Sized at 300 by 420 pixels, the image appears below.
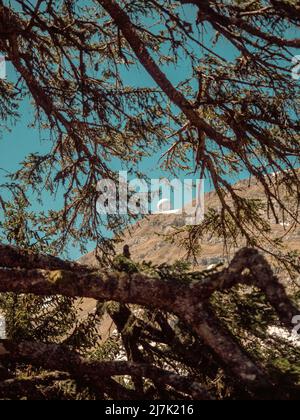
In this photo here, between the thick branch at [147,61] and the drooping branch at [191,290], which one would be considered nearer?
the drooping branch at [191,290]

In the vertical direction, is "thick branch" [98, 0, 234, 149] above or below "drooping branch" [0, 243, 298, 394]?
above

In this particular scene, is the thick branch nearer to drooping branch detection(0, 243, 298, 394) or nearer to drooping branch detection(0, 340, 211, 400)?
drooping branch detection(0, 243, 298, 394)

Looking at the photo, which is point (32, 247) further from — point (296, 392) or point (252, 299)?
point (296, 392)

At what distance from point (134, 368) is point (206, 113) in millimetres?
4616

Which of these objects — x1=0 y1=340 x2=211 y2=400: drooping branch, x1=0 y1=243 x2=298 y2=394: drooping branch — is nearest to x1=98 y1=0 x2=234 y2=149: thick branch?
x1=0 y1=243 x2=298 y2=394: drooping branch

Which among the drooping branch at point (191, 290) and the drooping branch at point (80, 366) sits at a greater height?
the drooping branch at point (191, 290)

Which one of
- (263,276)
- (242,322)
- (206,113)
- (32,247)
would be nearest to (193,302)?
(263,276)

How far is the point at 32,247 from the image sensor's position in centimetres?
573

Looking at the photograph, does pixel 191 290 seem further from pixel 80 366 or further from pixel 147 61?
pixel 147 61

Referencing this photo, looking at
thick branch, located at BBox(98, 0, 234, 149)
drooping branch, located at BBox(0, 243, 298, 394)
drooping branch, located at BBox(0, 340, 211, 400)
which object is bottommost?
drooping branch, located at BBox(0, 340, 211, 400)

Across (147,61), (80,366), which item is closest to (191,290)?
(80,366)

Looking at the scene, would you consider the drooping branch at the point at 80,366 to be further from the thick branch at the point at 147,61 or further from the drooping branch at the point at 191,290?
the thick branch at the point at 147,61

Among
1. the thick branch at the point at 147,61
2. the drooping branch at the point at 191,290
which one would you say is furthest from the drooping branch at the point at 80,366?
the thick branch at the point at 147,61
